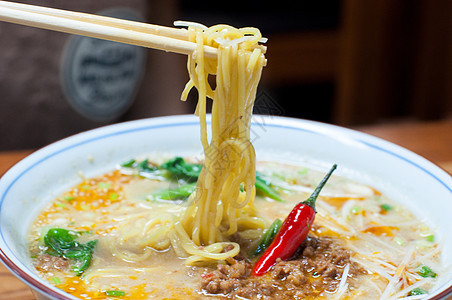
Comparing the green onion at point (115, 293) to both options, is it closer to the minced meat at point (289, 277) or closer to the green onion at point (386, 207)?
the minced meat at point (289, 277)

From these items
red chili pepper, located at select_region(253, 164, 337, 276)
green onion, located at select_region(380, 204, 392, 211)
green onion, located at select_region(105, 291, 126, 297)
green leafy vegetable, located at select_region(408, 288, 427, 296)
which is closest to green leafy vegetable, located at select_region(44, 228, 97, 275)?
green onion, located at select_region(105, 291, 126, 297)

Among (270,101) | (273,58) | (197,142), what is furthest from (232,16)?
(270,101)

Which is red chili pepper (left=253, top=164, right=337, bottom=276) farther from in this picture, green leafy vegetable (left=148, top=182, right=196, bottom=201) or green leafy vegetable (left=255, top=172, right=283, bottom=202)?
green leafy vegetable (left=148, top=182, right=196, bottom=201)

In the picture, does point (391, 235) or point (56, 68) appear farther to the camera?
point (56, 68)

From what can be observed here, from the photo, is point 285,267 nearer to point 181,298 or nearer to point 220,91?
point 181,298

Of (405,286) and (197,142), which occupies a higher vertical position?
(197,142)

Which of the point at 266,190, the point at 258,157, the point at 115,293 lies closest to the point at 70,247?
the point at 115,293
